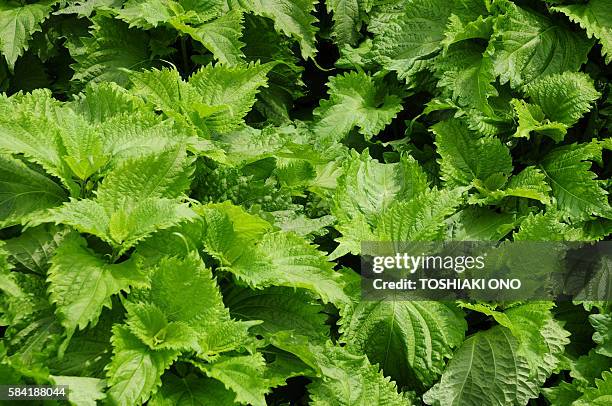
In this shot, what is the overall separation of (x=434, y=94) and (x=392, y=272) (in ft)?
2.90

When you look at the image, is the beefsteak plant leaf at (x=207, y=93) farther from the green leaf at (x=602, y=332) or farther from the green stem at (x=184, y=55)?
the green leaf at (x=602, y=332)

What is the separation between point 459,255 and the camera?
260cm

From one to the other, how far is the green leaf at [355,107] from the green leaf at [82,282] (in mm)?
1194

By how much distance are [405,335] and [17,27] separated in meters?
1.70

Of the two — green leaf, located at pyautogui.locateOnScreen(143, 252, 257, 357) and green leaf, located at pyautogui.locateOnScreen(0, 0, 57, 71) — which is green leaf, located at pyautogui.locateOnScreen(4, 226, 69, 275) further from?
green leaf, located at pyautogui.locateOnScreen(0, 0, 57, 71)

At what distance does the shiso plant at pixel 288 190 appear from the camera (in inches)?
78.3

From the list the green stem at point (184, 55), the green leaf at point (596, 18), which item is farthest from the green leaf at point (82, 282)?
the green leaf at point (596, 18)

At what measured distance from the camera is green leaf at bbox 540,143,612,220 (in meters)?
2.72

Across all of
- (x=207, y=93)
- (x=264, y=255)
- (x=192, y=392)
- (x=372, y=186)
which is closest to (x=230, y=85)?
(x=207, y=93)

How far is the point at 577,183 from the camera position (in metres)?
2.76

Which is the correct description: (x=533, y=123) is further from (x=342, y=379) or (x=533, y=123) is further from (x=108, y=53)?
(x=108, y=53)

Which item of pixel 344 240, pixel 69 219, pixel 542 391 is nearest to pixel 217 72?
pixel 344 240

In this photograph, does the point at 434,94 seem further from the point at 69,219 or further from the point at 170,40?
the point at 69,219

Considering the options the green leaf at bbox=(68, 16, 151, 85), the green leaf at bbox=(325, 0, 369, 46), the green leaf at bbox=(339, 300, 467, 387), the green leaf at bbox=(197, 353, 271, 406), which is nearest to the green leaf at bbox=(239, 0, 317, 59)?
the green leaf at bbox=(325, 0, 369, 46)
